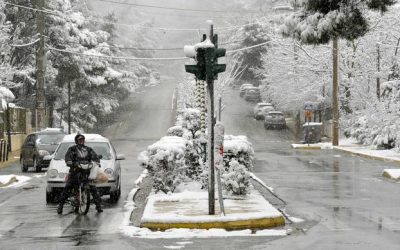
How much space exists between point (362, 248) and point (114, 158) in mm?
8642

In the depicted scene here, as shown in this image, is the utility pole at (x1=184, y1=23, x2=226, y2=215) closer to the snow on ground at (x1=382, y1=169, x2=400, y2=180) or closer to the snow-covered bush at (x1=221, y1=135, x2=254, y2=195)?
the snow-covered bush at (x1=221, y1=135, x2=254, y2=195)

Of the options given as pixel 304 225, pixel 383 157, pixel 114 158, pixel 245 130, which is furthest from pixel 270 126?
pixel 304 225

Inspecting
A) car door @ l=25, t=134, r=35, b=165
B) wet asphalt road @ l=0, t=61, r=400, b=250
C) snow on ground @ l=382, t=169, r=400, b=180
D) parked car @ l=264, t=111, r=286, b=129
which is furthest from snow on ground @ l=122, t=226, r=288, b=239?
parked car @ l=264, t=111, r=286, b=129

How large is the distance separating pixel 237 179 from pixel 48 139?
14.8 metres

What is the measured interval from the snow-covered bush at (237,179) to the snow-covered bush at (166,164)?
120cm

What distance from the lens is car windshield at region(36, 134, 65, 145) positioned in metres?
29.0

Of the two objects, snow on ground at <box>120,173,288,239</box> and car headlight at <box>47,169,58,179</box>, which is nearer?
snow on ground at <box>120,173,288,239</box>

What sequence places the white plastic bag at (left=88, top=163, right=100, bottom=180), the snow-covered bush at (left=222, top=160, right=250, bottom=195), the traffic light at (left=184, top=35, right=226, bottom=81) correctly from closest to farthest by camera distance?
the traffic light at (left=184, top=35, right=226, bottom=81)
the white plastic bag at (left=88, top=163, right=100, bottom=180)
the snow-covered bush at (left=222, top=160, right=250, bottom=195)

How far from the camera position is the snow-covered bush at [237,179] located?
54.0 ft

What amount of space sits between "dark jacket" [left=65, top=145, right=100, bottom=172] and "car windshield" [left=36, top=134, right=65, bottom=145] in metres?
14.2

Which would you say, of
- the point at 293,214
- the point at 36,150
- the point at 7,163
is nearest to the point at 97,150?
the point at 293,214

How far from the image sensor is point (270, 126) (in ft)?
207

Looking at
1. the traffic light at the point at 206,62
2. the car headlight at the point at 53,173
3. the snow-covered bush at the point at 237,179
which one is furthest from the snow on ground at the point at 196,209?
the traffic light at the point at 206,62

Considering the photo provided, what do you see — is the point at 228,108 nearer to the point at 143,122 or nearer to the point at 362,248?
the point at 143,122
